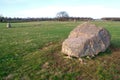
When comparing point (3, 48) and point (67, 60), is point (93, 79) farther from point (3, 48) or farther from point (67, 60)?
point (3, 48)

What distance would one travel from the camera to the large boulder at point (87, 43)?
14.5 metres

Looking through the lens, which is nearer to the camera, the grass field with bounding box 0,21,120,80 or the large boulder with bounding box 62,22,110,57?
the grass field with bounding box 0,21,120,80

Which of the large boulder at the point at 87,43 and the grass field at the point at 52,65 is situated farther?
the large boulder at the point at 87,43

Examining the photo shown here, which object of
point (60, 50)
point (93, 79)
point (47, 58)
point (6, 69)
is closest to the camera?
point (93, 79)

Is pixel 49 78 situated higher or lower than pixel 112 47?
lower

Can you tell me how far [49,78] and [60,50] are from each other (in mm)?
2974

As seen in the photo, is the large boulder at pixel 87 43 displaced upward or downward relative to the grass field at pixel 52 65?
upward

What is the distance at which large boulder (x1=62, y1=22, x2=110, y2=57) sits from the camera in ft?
47.6

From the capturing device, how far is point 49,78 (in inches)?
508

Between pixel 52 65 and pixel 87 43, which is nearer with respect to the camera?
pixel 52 65

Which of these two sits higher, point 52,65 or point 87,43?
point 87,43

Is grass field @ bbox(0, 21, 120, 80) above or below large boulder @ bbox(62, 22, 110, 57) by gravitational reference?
below

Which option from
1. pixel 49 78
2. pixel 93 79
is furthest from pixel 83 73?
pixel 49 78

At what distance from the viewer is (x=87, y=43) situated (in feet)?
48.2
